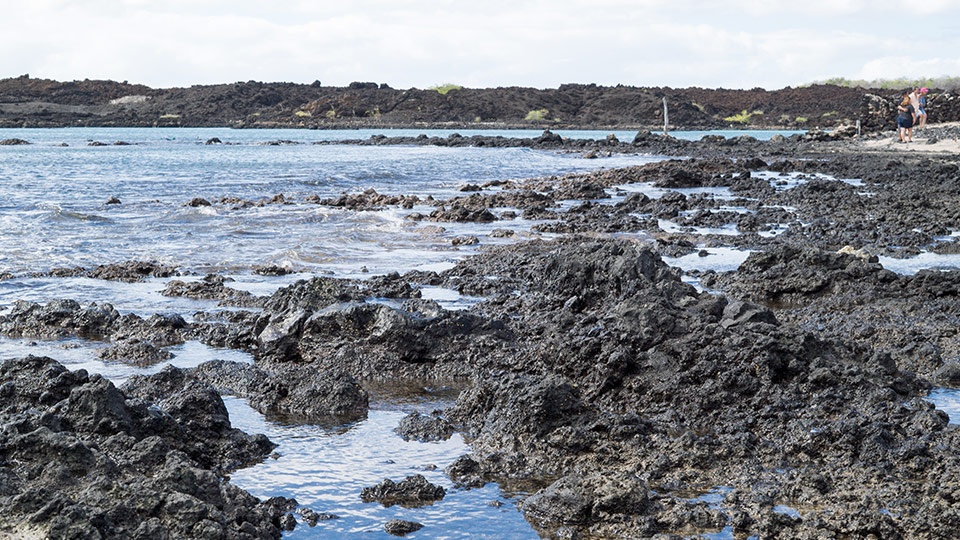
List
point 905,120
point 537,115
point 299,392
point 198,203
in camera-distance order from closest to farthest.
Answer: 1. point 299,392
2. point 198,203
3. point 905,120
4. point 537,115

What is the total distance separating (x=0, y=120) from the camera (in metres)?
98.1

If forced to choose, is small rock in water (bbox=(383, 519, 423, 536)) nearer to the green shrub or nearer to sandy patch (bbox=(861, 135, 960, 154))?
sandy patch (bbox=(861, 135, 960, 154))

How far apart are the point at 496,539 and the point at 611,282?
15.6ft

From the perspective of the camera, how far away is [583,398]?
6.73 m

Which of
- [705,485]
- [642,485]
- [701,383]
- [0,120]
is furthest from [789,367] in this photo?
[0,120]

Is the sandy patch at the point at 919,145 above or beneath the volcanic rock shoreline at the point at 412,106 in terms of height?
beneath

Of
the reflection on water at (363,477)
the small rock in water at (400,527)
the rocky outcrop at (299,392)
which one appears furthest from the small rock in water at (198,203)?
the small rock in water at (400,527)

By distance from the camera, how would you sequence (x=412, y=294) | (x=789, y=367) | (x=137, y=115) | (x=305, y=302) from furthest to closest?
(x=137, y=115) → (x=412, y=294) → (x=305, y=302) → (x=789, y=367)

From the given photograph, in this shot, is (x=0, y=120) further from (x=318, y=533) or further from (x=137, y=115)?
(x=318, y=533)

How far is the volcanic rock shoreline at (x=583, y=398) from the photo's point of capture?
4691mm

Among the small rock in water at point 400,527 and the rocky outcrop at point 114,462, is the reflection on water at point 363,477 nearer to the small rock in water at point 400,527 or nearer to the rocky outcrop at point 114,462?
the small rock in water at point 400,527

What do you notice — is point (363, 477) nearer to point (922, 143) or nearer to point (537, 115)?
point (922, 143)

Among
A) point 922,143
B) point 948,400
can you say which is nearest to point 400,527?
point 948,400

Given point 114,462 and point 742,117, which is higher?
point 742,117
